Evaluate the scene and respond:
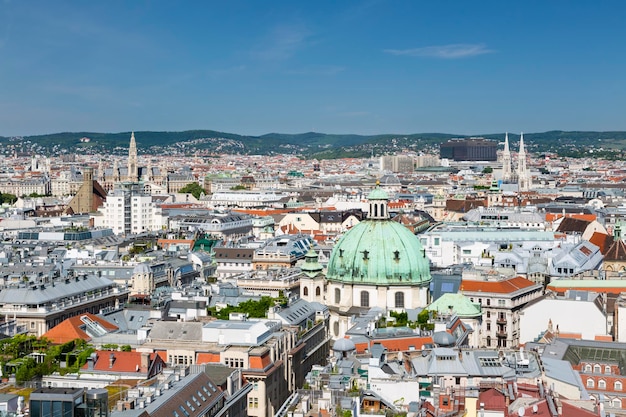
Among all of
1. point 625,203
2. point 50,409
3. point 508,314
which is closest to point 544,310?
point 508,314

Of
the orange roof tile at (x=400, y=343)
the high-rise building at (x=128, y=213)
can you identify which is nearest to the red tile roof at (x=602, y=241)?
the orange roof tile at (x=400, y=343)

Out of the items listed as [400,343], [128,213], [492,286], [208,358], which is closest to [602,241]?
[492,286]

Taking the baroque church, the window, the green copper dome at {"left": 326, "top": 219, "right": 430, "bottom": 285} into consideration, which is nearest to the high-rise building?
the baroque church

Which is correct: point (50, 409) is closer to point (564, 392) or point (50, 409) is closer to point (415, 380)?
point (415, 380)

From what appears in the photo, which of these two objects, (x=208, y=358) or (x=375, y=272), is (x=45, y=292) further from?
(x=375, y=272)

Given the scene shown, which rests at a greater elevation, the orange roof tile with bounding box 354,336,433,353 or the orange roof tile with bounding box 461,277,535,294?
the orange roof tile with bounding box 461,277,535,294

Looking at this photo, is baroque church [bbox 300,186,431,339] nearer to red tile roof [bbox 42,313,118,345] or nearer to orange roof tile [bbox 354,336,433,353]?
orange roof tile [bbox 354,336,433,353]

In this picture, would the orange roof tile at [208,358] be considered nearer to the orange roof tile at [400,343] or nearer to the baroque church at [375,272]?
the orange roof tile at [400,343]
